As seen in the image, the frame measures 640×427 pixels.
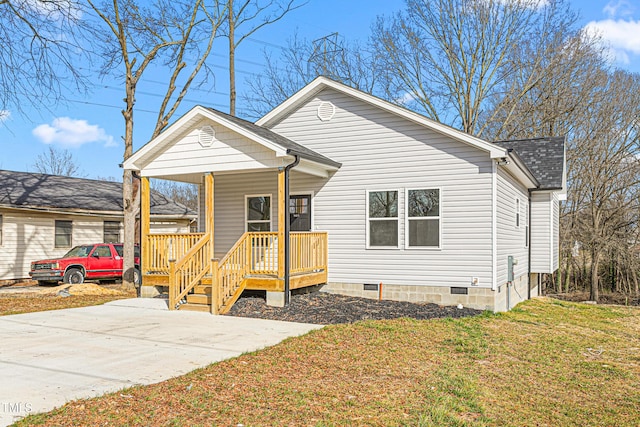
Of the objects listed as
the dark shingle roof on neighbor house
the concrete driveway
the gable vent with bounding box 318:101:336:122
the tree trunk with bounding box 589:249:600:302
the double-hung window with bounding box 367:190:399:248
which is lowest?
the tree trunk with bounding box 589:249:600:302

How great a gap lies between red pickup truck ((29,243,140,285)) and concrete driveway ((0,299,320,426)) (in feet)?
23.7

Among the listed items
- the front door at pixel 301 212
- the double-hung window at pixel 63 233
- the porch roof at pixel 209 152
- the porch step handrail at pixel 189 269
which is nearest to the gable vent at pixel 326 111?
the porch roof at pixel 209 152

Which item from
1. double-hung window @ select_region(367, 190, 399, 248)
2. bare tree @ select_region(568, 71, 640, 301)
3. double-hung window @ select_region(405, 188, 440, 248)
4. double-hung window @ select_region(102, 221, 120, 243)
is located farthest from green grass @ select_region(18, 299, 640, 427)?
bare tree @ select_region(568, 71, 640, 301)

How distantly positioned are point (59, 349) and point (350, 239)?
7.20 meters

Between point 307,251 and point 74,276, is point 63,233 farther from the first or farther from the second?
point 307,251

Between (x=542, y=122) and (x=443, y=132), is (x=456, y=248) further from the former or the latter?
(x=542, y=122)

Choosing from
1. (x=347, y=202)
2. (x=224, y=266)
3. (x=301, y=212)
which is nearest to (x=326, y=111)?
(x=347, y=202)

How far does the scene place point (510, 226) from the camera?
13055 millimetres

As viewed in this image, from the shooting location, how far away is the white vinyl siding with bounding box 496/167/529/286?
11.8 m

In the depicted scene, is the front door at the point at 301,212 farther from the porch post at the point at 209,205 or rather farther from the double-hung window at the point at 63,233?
the double-hung window at the point at 63,233

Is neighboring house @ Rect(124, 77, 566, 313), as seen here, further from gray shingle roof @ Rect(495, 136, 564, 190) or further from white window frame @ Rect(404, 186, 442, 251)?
gray shingle roof @ Rect(495, 136, 564, 190)

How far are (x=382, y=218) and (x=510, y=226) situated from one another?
3.37 m

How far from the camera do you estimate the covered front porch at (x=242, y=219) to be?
1092cm

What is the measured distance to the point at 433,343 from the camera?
8.02 m
